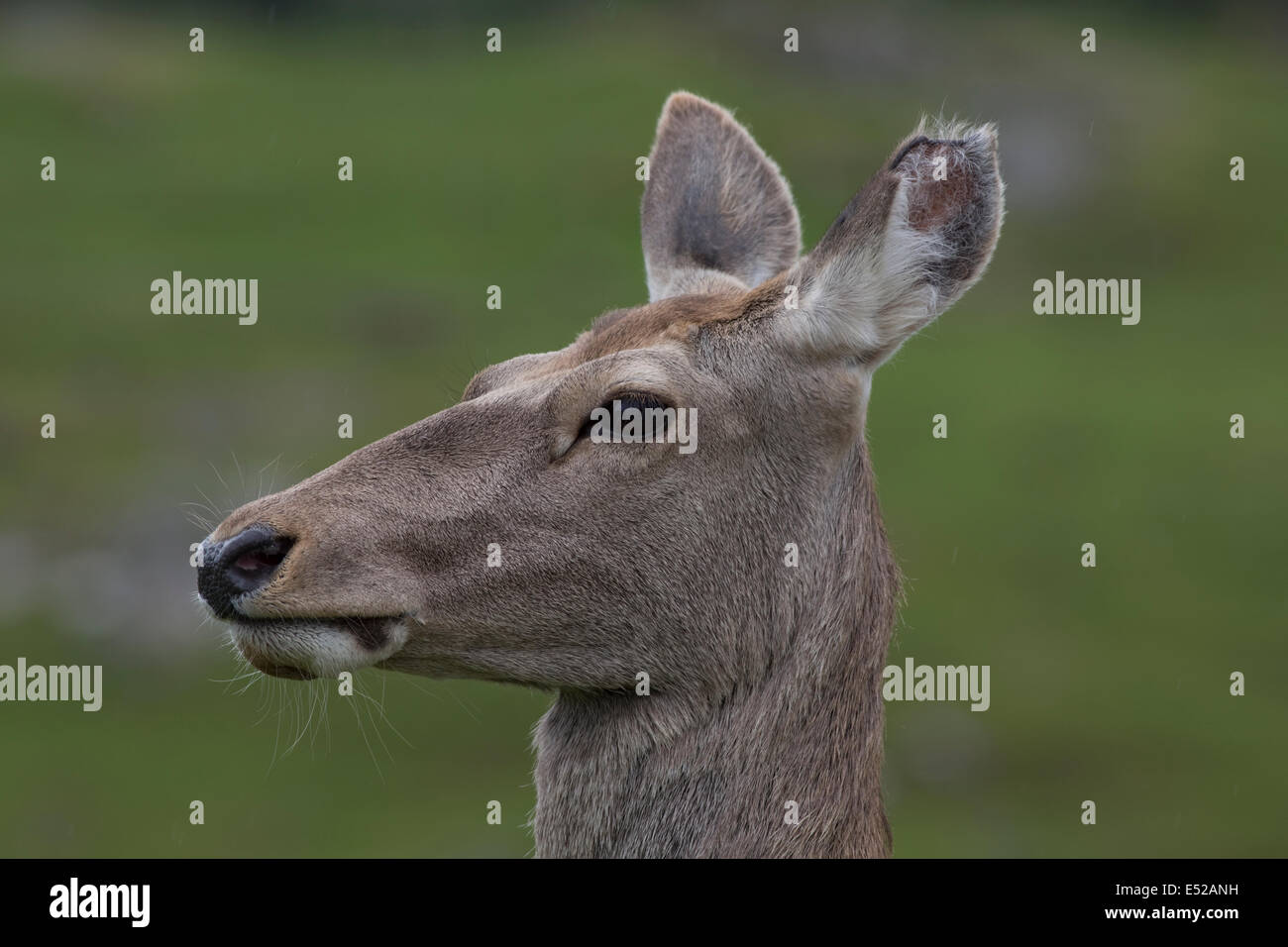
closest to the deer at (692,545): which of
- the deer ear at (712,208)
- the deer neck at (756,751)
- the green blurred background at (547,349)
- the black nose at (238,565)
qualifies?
the deer neck at (756,751)

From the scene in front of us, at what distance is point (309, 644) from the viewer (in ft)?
22.0

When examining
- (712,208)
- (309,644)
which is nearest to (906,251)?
(712,208)

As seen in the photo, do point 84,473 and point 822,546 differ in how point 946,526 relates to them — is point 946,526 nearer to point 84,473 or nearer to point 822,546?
point 84,473

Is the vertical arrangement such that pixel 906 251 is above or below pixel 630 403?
above

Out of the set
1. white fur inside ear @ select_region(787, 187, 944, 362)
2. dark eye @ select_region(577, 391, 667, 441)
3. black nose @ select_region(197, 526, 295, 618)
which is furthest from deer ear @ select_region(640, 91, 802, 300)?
black nose @ select_region(197, 526, 295, 618)

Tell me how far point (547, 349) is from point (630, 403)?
2631 centimetres

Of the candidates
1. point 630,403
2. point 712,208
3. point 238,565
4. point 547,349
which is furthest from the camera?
point 547,349

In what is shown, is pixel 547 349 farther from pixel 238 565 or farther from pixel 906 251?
pixel 238 565

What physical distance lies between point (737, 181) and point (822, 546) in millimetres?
2032

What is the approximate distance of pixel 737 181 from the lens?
8828 mm

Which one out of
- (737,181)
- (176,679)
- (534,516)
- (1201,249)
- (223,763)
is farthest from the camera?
(1201,249)

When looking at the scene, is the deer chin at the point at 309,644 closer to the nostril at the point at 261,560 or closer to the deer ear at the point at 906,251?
the nostril at the point at 261,560

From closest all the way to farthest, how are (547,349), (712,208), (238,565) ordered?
(238,565) → (712,208) → (547,349)

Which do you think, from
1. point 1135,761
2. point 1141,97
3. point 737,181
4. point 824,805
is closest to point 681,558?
point 824,805
